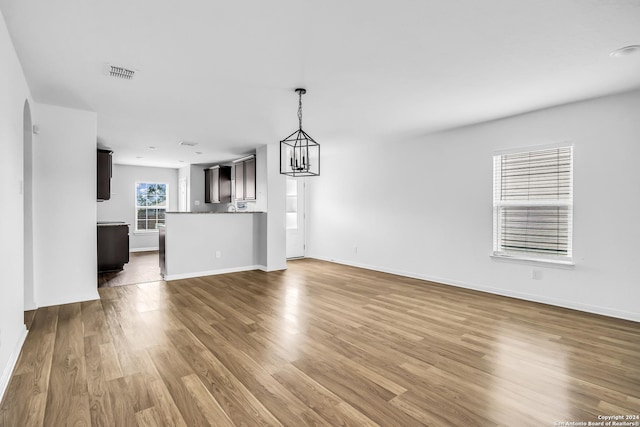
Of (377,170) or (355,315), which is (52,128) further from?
(377,170)

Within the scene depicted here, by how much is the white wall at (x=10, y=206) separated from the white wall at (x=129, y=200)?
21.0 ft

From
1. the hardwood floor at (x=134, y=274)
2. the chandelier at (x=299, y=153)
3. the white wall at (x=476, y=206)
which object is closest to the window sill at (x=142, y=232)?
the hardwood floor at (x=134, y=274)

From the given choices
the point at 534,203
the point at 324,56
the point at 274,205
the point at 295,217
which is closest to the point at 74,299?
the point at 274,205

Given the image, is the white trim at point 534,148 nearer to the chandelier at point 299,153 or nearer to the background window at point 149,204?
the chandelier at point 299,153

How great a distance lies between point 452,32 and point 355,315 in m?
2.82

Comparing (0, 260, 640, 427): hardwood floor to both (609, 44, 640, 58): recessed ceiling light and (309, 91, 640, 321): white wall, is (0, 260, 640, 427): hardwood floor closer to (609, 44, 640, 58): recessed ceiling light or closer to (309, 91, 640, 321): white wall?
(309, 91, 640, 321): white wall

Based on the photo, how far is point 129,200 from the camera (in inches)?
354

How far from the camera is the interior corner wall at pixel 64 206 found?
3.90m

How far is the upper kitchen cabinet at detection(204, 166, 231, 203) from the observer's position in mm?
8391

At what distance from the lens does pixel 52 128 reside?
3953 millimetres

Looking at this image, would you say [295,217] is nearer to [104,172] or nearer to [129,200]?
[104,172]

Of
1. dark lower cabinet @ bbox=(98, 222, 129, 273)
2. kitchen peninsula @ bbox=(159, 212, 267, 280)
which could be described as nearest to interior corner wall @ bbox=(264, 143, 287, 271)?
kitchen peninsula @ bbox=(159, 212, 267, 280)

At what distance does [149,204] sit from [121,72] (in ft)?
23.6

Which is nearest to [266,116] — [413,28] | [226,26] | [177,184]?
[226,26]
